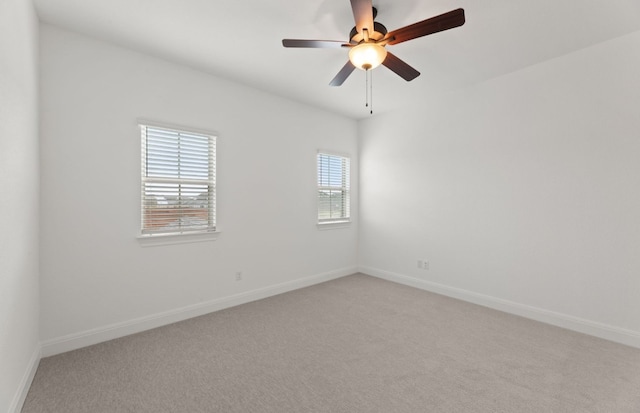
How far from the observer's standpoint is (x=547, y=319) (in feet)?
10.5

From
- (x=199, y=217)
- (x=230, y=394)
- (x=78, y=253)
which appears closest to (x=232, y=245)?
(x=199, y=217)

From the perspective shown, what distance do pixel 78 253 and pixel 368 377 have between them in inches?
107

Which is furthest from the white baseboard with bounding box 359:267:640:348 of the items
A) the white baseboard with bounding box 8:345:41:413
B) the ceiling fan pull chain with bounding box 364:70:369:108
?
the white baseboard with bounding box 8:345:41:413

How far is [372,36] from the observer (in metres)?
2.15

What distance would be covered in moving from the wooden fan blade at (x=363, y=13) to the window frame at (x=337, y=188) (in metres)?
2.69

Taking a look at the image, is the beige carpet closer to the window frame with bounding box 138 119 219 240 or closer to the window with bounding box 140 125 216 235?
the window frame with bounding box 138 119 219 240

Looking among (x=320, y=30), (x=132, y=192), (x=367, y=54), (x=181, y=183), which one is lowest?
(x=132, y=192)

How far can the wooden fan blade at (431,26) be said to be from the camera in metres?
1.81

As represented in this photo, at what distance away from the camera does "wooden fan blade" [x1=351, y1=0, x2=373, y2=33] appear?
6.01 feet

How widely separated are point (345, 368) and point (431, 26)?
257 centimetres

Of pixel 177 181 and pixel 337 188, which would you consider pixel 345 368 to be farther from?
pixel 337 188

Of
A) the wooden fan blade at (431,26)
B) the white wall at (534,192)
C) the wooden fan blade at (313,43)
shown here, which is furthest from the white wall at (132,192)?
the wooden fan blade at (431,26)

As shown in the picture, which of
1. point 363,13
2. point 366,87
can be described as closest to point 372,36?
point 363,13

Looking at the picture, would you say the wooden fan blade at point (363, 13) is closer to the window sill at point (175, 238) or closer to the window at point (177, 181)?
the window at point (177, 181)
